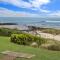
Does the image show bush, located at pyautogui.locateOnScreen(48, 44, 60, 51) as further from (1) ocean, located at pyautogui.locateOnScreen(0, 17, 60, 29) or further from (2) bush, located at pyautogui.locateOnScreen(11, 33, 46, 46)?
(1) ocean, located at pyautogui.locateOnScreen(0, 17, 60, 29)

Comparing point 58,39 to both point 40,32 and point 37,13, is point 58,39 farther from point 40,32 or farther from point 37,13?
point 37,13

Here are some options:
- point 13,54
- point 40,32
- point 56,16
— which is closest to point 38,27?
point 40,32

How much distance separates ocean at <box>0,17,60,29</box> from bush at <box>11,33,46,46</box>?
45 centimetres

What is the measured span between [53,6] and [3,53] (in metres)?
2.28

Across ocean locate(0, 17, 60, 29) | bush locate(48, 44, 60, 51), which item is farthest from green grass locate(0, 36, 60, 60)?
ocean locate(0, 17, 60, 29)

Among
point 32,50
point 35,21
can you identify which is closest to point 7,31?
point 35,21

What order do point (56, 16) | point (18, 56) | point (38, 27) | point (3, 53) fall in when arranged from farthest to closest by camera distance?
point (38, 27) < point (56, 16) < point (3, 53) < point (18, 56)

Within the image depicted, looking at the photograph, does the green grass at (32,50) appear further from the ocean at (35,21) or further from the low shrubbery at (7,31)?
the ocean at (35,21)

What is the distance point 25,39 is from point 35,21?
0.74 meters

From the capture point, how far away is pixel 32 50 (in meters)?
5.78

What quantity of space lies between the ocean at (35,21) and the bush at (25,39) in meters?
0.45

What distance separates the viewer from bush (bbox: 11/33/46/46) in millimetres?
6242

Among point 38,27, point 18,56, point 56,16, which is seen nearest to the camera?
point 18,56

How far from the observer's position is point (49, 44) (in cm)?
595
